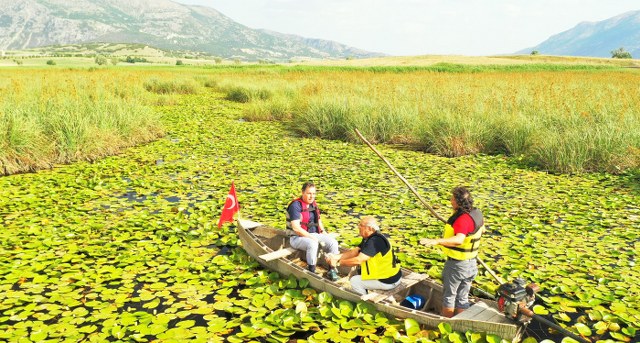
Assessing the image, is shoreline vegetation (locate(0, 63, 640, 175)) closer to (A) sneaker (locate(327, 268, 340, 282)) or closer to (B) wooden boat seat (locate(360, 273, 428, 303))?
(B) wooden boat seat (locate(360, 273, 428, 303))

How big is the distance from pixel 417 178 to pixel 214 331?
6.90 m

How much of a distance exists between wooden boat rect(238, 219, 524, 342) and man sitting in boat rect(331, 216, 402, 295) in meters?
0.11

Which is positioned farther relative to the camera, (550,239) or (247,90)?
(247,90)

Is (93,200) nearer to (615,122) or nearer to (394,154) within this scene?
(394,154)

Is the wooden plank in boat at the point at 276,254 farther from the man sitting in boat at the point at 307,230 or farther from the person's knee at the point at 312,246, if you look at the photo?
the person's knee at the point at 312,246

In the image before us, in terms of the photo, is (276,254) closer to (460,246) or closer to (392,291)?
Answer: (392,291)

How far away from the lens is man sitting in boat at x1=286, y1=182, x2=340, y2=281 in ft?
18.5

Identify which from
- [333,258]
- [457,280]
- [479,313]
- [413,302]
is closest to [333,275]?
[333,258]

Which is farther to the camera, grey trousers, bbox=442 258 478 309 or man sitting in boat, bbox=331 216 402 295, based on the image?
man sitting in boat, bbox=331 216 402 295

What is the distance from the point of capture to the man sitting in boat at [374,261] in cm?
468

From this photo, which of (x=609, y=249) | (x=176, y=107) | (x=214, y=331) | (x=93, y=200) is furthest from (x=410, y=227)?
(x=176, y=107)

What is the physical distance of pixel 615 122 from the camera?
11125mm

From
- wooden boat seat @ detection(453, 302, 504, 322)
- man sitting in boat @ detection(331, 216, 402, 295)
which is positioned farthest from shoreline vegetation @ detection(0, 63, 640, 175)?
man sitting in boat @ detection(331, 216, 402, 295)

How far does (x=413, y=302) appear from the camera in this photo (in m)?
4.70
